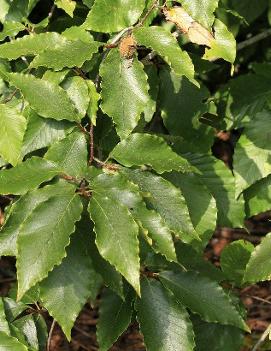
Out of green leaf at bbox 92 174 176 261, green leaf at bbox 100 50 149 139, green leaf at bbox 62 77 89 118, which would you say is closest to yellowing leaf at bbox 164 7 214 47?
green leaf at bbox 100 50 149 139

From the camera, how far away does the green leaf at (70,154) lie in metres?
1.29

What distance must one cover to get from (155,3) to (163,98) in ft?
1.37

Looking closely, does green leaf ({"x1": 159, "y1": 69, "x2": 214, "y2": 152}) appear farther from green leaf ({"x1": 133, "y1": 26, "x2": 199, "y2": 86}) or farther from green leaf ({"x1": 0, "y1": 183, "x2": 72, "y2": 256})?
green leaf ({"x1": 0, "y1": 183, "x2": 72, "y2": 256})

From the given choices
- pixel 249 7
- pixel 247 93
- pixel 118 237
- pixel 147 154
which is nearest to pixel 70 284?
pixel 118 237

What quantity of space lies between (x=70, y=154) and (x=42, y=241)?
0.83 ft

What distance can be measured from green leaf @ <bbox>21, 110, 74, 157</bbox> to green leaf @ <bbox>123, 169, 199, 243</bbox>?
0.59 ft

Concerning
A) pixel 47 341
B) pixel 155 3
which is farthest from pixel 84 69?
pixel 47 341

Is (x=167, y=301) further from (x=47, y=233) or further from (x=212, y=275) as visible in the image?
(x=47, y=233)

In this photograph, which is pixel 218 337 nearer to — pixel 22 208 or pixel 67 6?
pixel 22 208

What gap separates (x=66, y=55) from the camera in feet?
4.24

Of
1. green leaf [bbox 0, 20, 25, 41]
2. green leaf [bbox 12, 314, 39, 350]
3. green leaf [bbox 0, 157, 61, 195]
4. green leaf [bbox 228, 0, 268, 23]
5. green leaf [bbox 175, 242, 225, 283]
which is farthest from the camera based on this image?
green leaf [bbox 228, 0, 268, 23]

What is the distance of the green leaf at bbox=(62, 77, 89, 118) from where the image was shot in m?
1.31

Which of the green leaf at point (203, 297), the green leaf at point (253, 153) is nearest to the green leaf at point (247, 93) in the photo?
the green leaf at point (253, 153)

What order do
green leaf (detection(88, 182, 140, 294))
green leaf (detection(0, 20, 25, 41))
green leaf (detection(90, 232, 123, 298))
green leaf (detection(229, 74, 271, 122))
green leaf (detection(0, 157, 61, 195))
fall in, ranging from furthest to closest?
green leaf (detection(229, 74, 271, 122))
green leaf (detection(0, 20, 25, 41))
green leaf (detection(90, 232, 123, 298))
green leaf (detection(0, 157, 61, 195))
green leaf (detection(88, 182, 140, 294))
